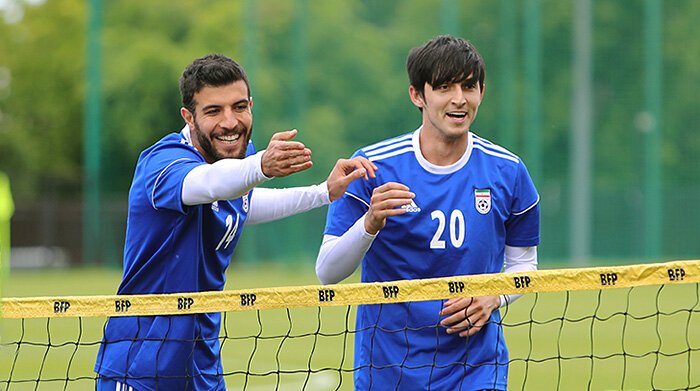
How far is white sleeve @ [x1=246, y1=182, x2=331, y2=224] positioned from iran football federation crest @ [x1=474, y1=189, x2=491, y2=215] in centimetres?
76

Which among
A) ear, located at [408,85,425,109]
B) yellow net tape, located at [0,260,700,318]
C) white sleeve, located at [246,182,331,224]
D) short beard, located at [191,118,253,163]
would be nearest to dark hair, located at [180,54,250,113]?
short beard, located at [191,118,253,163]

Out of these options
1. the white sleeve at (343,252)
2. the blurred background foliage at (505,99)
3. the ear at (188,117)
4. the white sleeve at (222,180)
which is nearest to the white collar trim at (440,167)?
the white sleeve at (343,252)

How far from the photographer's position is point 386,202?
4.67 meters

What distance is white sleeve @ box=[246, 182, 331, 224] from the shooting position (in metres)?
5.31

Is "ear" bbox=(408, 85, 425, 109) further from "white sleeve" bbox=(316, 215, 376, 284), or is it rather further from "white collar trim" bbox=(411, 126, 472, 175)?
"white sleeve" bbox=(316, 215, 376, 284)

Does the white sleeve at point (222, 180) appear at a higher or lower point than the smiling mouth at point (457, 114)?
lower

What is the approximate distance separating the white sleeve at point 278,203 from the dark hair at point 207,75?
2.07 feet

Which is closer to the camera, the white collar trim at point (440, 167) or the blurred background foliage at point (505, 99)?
the white collar trim at point (440, 167)

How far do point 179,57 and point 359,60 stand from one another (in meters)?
12.3

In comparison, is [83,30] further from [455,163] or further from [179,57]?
[455,163]

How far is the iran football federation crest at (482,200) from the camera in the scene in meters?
5.02

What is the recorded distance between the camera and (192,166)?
467 centimetres

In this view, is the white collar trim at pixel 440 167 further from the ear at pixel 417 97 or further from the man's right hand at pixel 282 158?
the man's right hand at pixel 282 158

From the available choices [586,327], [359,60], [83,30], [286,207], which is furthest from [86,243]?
[286,207]
